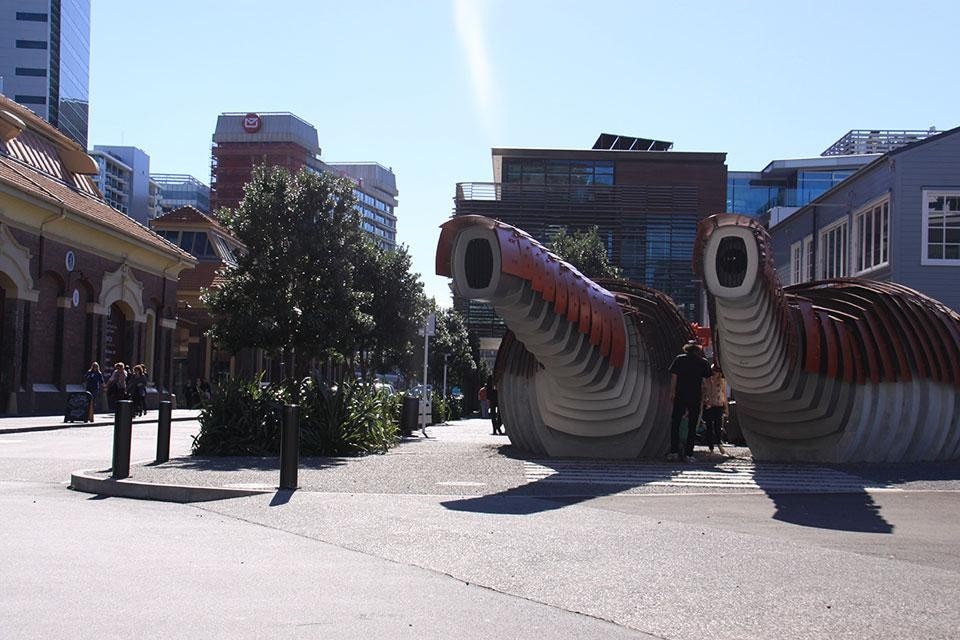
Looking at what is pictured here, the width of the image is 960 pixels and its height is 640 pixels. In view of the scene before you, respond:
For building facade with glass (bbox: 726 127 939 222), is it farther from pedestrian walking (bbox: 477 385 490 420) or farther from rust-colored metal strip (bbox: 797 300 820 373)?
rust-colored metal strip (bbox: 797 300 820 373)

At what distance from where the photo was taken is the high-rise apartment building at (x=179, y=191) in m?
167

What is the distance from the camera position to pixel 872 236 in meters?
28.4

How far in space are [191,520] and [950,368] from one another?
10246 millimetres

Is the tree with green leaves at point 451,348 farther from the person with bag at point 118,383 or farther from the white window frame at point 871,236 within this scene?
the white window frame at point 871,236

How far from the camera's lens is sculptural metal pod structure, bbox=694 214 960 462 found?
12188mm

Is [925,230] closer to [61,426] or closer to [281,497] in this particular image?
[281,497]

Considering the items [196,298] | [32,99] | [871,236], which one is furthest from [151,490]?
[32,99]

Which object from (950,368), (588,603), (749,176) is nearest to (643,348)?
(950,368)

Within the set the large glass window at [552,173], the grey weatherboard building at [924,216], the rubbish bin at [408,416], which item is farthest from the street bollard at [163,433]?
the large glass window at [552,173]

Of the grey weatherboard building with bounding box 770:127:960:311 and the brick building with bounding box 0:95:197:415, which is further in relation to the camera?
the brick building with bounding box 0:95:197:415

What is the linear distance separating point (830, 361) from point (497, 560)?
734cm

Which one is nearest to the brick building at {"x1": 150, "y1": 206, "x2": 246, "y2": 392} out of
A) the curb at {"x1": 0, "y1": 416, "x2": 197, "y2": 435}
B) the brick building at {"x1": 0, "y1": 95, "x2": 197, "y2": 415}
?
the brick building at {"x1": 0, "y1": 95, "x2": 197, "y2": 415}

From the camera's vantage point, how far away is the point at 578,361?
13.5 metres

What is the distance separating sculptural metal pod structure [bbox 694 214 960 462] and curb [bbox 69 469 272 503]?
18.8ft
